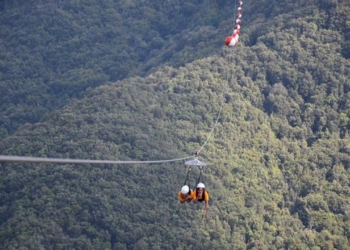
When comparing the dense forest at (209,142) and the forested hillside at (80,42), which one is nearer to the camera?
the dense forest at (209,142)

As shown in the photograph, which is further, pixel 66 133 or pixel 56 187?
pixel 66 133

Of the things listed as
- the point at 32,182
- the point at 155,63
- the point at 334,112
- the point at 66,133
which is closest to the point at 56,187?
the point at 32,182

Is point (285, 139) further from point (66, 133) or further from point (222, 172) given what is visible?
point (66, 133)

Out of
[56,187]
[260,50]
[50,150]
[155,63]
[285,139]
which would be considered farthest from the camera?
[155,63]

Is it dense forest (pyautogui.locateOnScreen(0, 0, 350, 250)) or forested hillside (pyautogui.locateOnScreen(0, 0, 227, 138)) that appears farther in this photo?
forested hillside (pyautogui.locateOnScreen(0, 0, 227, 138))

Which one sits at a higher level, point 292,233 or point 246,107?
point 246,107

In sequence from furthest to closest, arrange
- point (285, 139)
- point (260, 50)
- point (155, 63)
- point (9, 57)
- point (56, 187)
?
point (9, 57) → point (155, 63) → point (260, 50) → point (285, 139) → point (56, 187)

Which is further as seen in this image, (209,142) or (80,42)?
(80,42)

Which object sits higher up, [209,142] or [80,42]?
[209,142]
